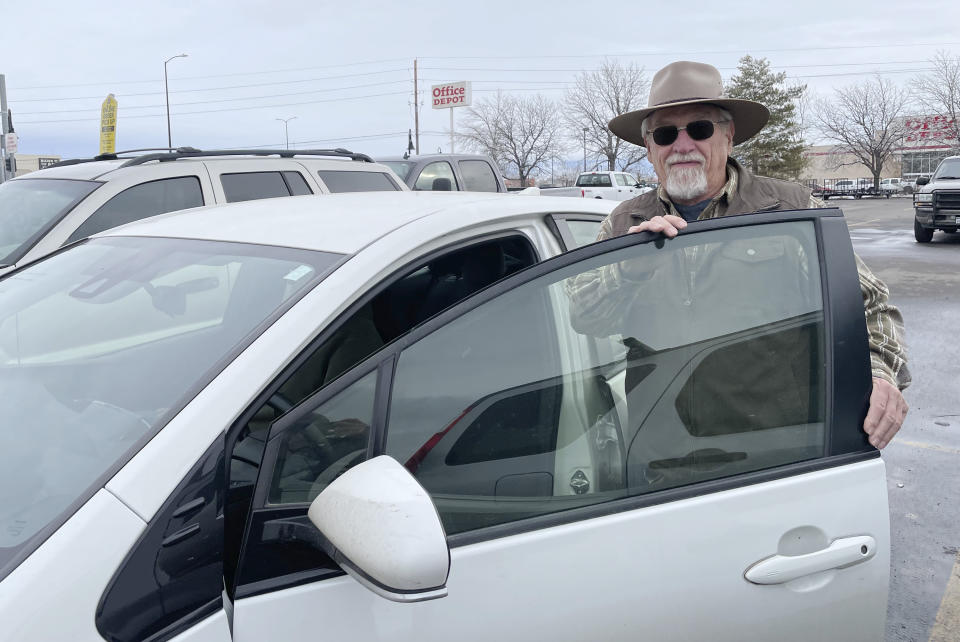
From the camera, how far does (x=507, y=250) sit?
2439mm

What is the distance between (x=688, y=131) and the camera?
2.77 meters

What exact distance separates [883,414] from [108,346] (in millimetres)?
1816

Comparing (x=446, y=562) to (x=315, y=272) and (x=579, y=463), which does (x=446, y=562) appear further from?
(x=315, y=272)

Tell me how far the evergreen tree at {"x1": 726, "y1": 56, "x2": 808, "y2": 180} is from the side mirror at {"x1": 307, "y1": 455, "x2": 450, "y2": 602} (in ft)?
167

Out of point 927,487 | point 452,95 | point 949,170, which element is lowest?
point 927,487

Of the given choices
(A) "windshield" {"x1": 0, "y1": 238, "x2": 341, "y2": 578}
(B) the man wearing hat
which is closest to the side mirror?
(A) "windshield" {"x1": 0, "y1": 238, "x2": 341, "y2": 578}

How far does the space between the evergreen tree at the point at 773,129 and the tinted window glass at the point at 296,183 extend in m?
46.3

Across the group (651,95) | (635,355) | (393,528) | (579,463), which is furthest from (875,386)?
(651,95)

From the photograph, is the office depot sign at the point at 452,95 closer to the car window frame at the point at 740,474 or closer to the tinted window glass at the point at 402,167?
the tinted window glass at the point at 402,167

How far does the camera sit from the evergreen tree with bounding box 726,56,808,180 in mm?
49031

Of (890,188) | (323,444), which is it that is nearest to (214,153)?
(323,444)

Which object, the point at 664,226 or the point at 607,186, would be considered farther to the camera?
the point at 607,186

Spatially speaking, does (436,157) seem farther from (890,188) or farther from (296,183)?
(890,188)

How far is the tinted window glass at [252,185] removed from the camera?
608 centimetres
